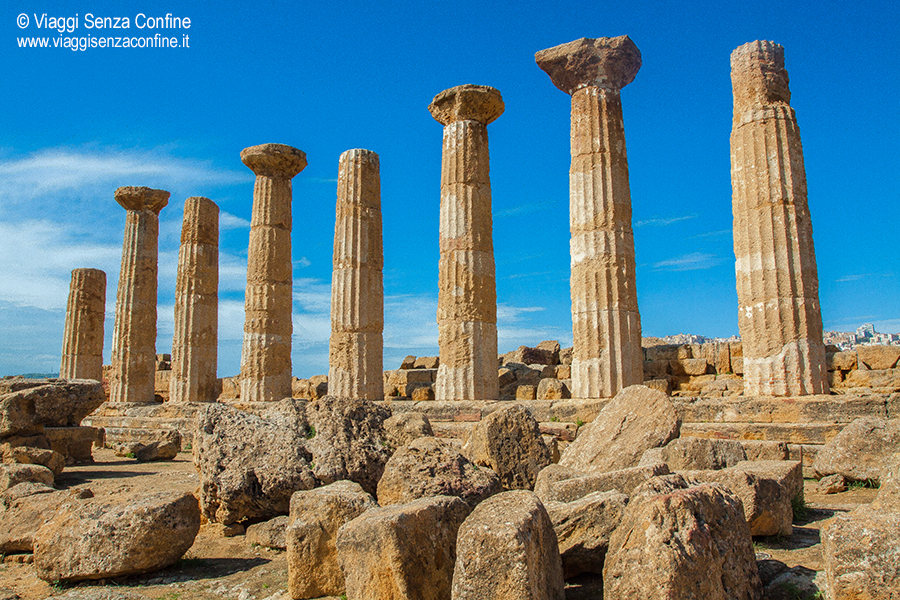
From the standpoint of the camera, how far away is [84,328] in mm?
24344

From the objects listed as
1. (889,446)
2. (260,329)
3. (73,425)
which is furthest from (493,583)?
(260,329)

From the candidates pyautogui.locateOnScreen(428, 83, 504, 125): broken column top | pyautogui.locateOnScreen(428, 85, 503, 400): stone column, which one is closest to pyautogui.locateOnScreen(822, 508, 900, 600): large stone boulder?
pyautogui.locateOnScreen(428, 85, 503, 400): stone column

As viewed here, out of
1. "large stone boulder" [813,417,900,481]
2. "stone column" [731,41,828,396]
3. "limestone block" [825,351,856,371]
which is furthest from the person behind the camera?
"limestone block" [825,351,856,371]

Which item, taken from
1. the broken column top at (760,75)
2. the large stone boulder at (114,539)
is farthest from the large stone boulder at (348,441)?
the broken column top at (760,75)

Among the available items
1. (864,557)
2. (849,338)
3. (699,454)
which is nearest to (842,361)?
(699,454)

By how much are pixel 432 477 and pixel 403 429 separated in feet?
5.73

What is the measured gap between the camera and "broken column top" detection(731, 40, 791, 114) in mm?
10992

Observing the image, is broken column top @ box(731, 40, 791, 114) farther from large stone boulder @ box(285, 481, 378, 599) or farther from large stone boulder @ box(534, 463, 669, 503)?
large stone boulder @ box(285, 481, 378, 599)

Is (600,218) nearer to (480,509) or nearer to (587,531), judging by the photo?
(587,531)

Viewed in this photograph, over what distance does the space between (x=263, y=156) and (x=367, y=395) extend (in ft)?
23.7

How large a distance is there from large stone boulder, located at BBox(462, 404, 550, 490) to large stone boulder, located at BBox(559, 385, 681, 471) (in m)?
0.42

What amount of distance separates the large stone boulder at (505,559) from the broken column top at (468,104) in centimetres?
1098

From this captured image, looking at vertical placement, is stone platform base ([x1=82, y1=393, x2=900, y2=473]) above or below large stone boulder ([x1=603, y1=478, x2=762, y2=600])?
above

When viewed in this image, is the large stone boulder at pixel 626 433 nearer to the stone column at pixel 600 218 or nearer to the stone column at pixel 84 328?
the stone column at pixel 600 218
